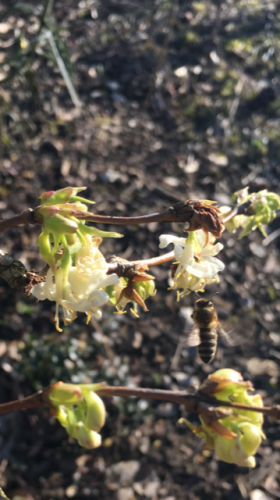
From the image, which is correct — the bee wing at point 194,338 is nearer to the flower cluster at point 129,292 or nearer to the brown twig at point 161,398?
the brown twig at point 161,398

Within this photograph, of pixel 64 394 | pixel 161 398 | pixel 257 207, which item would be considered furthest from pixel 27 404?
pixel 257 207

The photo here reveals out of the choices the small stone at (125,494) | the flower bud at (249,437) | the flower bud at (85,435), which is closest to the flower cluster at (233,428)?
the flower bud at (249,437)

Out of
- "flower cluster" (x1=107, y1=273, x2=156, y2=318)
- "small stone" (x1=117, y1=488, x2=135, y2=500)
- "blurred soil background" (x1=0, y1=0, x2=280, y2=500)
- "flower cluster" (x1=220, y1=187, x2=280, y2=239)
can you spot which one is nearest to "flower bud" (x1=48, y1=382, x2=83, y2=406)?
"flower cluster" (x1=107, y1=273, x2=156, y2=318)

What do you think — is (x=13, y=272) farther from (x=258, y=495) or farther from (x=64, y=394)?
(x=258, y=495)

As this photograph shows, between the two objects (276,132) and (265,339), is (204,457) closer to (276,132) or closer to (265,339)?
(265,339)

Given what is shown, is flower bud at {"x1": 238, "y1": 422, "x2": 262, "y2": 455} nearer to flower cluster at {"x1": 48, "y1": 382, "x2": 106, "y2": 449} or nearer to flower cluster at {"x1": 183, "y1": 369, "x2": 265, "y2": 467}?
flower cluster at {"x1": 183, "y1": 369, "x2": 265, "y2": 467}

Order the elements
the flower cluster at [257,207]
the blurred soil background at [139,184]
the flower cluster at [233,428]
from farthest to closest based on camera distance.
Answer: the blurred soil background at [139,184], the flower cluster at [257,207], the flower cluster at [233,428]
